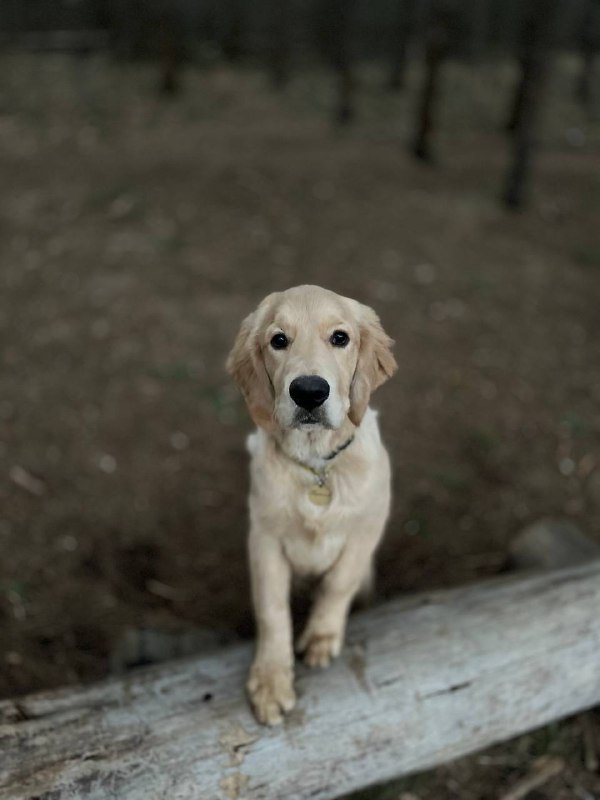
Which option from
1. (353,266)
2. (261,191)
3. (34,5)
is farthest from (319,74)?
(353,266)

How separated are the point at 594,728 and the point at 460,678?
3.19 ft

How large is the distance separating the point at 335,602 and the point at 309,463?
57 cm

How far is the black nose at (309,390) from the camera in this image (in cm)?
197

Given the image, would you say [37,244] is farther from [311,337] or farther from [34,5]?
[34,5]

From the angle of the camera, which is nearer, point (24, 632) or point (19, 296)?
point (24, 632)

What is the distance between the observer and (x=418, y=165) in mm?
8031

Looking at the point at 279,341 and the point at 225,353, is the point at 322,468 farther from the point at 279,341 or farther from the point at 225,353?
the point at 225,353

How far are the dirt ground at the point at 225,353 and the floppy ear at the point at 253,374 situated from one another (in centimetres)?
169

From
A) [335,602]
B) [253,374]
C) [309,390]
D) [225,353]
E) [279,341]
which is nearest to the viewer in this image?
[309,390]

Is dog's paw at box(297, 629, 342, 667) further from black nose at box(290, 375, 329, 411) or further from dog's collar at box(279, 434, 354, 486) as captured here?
black nose at box(290, 375, 329, 411)

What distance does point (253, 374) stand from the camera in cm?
226

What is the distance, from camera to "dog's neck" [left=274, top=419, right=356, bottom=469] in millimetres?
2285

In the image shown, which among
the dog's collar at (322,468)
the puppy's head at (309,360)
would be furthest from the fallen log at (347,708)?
the puppy's head at (309,360)

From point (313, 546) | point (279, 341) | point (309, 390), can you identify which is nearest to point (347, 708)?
point (313, 546)
